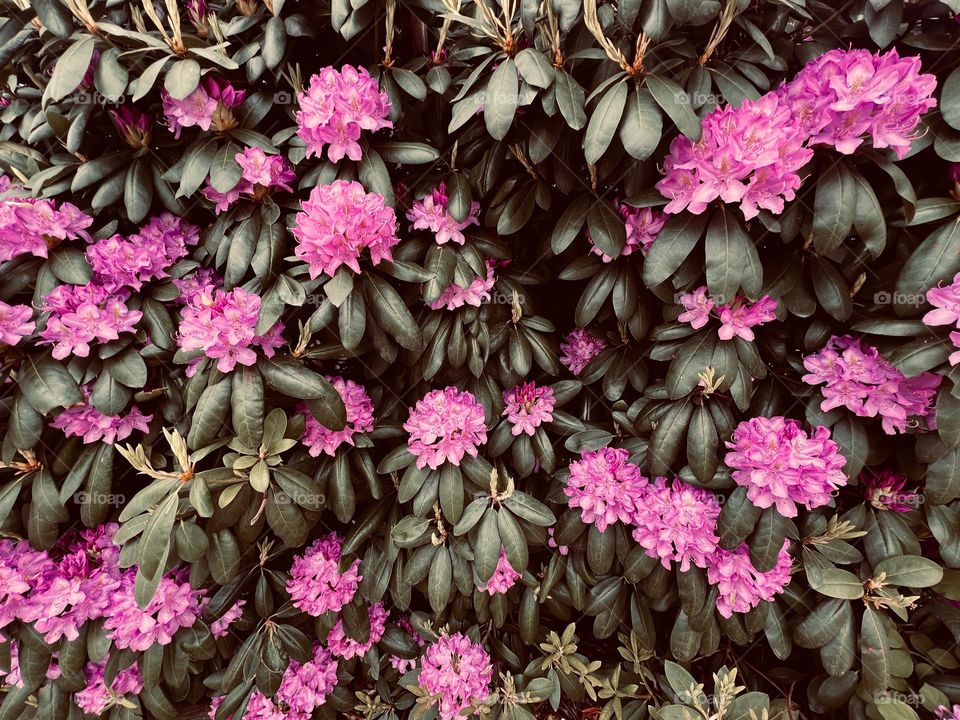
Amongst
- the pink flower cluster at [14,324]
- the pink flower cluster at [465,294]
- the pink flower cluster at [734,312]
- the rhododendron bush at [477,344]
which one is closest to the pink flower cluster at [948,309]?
the rhododendron bush at [477,344]

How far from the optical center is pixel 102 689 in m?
1.43

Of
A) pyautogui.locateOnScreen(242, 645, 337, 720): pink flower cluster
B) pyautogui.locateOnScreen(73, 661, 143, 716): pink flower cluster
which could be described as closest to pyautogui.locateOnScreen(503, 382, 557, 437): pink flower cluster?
pyautogui.locateOnScreen(242, 645, 337, 720): pink flower cluster

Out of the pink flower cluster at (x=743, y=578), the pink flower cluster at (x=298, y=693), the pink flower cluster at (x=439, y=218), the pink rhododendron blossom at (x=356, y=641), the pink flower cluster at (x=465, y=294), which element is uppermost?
the pink flower cluster at (x=439, y=218)

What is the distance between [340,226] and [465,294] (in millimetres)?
395

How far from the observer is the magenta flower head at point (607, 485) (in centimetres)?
128

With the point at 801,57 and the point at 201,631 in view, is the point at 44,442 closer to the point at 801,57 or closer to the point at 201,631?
Answer: the point at 201,631

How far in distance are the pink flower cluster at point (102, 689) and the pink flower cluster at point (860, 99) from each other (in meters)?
2.30

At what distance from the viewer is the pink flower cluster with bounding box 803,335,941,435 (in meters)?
1.10

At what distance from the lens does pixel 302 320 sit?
48.8 inches

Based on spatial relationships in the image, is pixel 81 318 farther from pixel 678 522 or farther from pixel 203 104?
pixel 678 522

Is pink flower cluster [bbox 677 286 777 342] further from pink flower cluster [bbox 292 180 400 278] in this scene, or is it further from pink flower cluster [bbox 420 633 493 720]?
pink flower cluster [bbox 420 633 493 720]

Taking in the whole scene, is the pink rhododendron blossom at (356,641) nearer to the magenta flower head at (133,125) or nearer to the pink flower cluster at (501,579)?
the pink flower cluster at (501,579)

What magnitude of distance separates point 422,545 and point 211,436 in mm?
657

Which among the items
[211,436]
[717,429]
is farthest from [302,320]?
[717,429]
